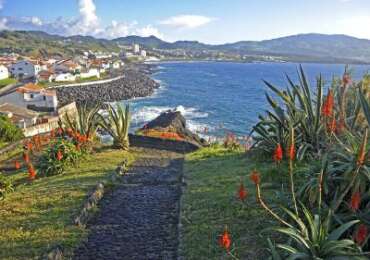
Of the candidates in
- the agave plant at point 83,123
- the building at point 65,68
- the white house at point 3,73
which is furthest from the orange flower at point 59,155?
the building at point 65,68

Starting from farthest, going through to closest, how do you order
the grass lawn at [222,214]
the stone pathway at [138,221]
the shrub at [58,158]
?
the shrub at [58,158], the stone pathway at [138,221], the grass lawn at [222,214]

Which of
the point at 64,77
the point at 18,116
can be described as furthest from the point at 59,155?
the point at 64,77

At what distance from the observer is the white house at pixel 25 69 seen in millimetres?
85188

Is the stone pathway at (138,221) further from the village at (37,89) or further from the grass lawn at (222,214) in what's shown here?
the village at (37,89)

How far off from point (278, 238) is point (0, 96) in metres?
50.8

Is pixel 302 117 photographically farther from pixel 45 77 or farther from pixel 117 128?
pixel 45 77

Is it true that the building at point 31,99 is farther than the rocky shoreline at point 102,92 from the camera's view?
No

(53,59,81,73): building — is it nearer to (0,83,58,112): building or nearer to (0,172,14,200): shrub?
(0,83,58,112): building

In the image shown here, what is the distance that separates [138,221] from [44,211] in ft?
6.51

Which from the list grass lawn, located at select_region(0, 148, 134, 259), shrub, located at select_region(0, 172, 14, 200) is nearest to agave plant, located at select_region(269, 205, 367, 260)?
grass lawn, located at select_region(0, 148, 134, 259)

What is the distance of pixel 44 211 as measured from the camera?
8.30 meters

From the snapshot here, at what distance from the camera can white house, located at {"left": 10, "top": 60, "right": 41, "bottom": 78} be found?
85188mm

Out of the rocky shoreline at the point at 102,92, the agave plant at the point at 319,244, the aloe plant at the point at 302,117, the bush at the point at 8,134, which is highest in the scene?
the aloe plant at the point at 302,117

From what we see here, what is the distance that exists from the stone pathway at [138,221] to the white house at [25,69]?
8006 cm
